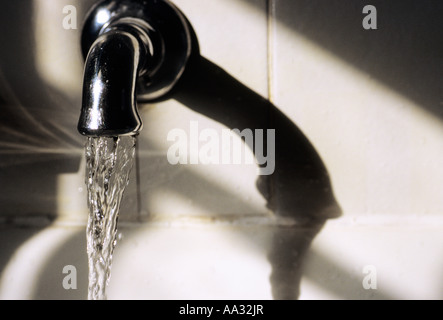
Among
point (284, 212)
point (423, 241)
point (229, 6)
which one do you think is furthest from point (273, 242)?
point (229, 6)

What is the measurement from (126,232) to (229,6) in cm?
33

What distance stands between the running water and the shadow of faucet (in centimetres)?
11

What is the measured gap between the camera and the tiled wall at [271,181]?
466 millimetres

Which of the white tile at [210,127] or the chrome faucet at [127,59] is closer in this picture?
the chrome faucet at [127,59]

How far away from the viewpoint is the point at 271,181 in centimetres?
49

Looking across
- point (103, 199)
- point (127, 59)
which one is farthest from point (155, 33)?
point (103, 199)

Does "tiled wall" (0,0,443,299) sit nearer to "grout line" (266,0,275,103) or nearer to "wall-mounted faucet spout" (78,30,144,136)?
"grout line" (266,0,275,103)
